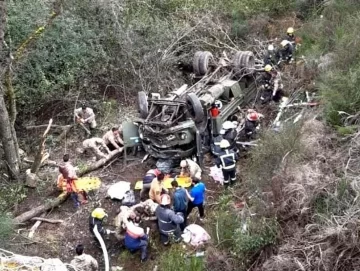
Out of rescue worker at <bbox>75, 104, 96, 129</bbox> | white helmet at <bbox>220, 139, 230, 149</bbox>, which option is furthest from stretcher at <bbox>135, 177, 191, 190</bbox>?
rescue worker at <bbox>75, 104, 96, 129</bbox>

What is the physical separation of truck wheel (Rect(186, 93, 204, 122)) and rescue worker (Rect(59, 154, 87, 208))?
8.85 feet

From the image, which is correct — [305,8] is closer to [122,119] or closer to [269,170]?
[122,119]

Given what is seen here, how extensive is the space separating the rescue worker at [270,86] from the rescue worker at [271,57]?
776mm

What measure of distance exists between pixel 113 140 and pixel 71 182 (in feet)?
6.44

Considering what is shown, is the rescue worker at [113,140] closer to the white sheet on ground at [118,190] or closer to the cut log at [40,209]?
the white sheet on ground at [118,190]

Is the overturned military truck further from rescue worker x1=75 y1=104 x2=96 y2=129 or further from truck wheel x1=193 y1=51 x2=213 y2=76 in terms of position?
rescue worker x1=75 y1=104 x2=96 y2=129

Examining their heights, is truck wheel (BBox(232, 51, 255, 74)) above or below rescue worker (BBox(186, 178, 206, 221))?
above

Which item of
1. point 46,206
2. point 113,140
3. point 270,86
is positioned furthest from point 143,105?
point 270,86

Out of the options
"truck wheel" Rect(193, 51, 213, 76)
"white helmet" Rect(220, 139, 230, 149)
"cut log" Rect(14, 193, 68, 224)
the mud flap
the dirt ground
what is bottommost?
the dirt ground

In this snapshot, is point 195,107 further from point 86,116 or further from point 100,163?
point 86,116

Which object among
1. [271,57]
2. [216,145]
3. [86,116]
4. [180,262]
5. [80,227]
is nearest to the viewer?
[180,262]

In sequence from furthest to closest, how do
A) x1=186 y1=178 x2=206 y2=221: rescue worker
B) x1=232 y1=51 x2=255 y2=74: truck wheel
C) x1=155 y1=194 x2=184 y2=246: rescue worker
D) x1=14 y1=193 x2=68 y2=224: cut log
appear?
1. x1=232 y1=51 x2=255 y2=74: truck wheel
2. x1=14 y1=193 x2=68 y2=224: cut log
3. x1=186 y1=178 x2=206 y2=221: rescue worker
4. x1=155 y1=194 x2=184 y2=246: rescue worker

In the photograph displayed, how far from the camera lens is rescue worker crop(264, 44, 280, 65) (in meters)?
13.9

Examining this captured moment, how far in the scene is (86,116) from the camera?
12.6m
